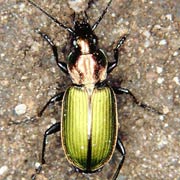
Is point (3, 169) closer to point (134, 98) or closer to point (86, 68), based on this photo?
point (86, 68)

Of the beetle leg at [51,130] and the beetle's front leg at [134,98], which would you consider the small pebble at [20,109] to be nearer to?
the beetle leg at [51,130]

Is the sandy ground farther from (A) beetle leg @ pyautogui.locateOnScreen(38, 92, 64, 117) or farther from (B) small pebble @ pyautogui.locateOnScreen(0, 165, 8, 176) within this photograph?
(A) beetle leg @ pyautogui.locateOnScreen(38, 92, 64, 117)

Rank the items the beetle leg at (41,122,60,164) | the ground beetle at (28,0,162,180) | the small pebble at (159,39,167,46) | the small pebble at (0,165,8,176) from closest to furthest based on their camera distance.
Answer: the ground beetle at (28,0,162,180)
the beetle leg at (41,122,60,164)
the small pebble at (0,165,8,176)
the small pebble at (159,39,167,46)

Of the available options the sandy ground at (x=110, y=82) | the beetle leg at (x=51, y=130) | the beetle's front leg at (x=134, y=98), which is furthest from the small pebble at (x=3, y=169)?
the beetle's front leg at (x=134, y=98)

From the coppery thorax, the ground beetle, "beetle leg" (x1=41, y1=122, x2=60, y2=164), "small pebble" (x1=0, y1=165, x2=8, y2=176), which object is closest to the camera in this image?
the ground beetle

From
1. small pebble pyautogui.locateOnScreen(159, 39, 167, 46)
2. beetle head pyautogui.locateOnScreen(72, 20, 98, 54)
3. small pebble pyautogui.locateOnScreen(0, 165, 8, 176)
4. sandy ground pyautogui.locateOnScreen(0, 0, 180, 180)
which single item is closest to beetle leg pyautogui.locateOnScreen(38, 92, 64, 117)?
sandy ground pyautogui.locateOnScreen(0, 0, 180, 180)

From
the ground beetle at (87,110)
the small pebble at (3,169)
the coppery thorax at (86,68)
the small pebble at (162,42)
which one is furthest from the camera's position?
the small pebble at (162,42)

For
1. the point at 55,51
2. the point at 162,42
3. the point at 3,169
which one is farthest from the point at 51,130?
the point at 162,42
